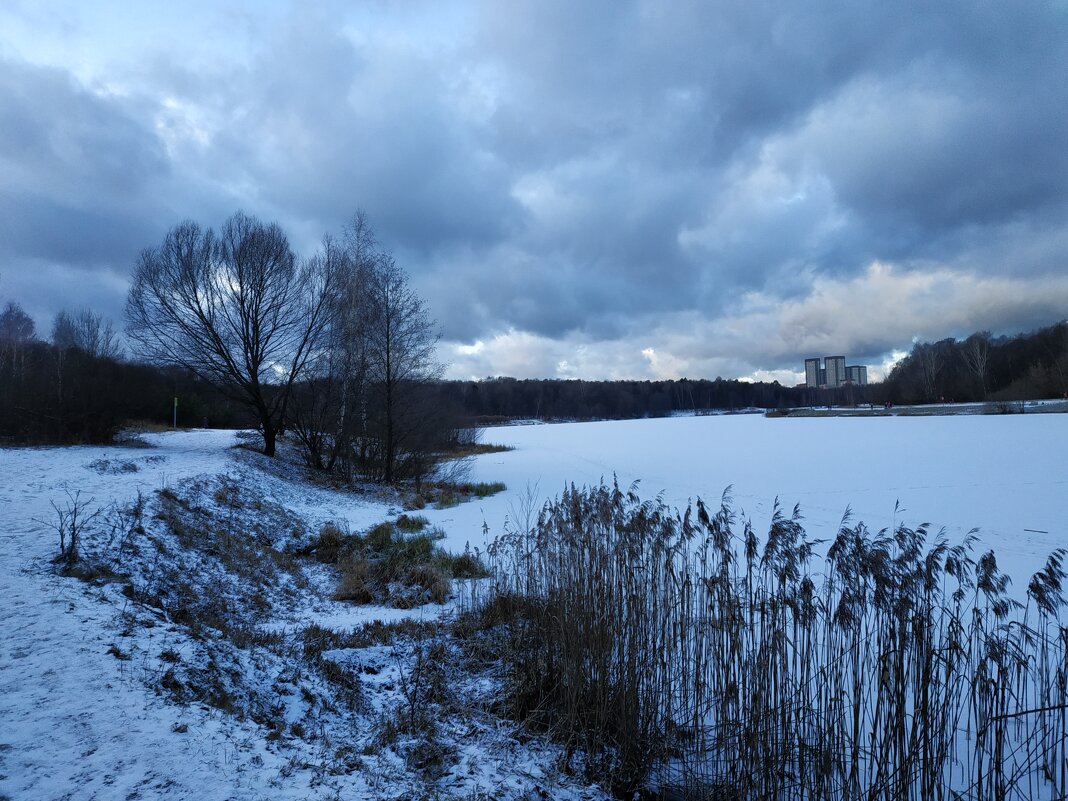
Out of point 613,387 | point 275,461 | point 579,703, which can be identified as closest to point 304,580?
point 579,703

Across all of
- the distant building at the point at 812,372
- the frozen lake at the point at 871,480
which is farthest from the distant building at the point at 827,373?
the frozen lake at the point at 871,480

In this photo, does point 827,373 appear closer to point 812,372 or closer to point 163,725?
point 812,372

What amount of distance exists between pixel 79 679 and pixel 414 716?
6.89ft

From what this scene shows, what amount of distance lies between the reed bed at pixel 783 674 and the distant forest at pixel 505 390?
54.8 feet

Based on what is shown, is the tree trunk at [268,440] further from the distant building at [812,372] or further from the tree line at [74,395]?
the distant building at [812,372]

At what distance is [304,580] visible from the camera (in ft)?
26.8

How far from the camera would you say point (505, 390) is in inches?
4358

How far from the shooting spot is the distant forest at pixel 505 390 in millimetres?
15508

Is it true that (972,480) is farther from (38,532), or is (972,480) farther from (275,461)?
(275,461)

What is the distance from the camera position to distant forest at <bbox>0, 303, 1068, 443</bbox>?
15508 mm

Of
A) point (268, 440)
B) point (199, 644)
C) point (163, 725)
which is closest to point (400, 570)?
point (199, 644)

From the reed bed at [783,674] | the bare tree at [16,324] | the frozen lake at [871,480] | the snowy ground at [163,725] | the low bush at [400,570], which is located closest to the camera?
the snowy ground at [163,725]

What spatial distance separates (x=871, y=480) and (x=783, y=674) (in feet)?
47.0

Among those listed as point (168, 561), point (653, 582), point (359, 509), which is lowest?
point (359, 509)
